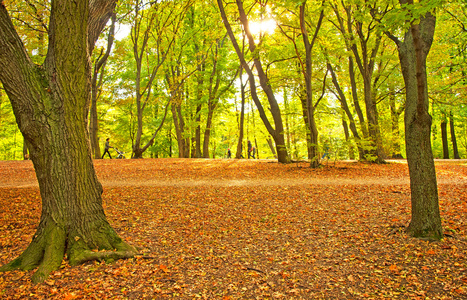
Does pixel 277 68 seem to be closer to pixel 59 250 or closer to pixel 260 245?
pixel 260 245

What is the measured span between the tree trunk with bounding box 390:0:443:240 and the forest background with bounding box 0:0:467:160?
76 centimetres

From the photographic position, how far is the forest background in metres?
12.0

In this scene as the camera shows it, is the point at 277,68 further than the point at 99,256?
Yes

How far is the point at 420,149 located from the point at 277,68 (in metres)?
11.8

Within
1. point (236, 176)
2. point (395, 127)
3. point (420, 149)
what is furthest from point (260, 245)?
point (395, 127)

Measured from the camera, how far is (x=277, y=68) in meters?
15.4

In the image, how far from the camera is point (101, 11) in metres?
4.80

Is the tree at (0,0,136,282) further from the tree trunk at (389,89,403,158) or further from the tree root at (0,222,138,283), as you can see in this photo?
the tree trunk at (389,89,403,158)

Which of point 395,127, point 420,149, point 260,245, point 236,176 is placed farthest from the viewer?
point 395,127

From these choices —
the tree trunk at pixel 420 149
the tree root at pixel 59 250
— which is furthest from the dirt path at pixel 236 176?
the tree root at pixel 59 250

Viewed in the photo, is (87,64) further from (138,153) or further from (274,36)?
(138,153)

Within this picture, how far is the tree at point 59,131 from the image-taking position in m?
3.91

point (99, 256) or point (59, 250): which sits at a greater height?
point (59, 250)

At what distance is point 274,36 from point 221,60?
5.92m
